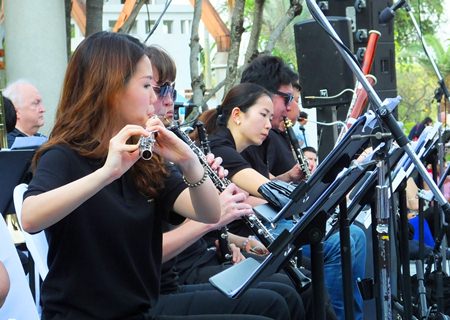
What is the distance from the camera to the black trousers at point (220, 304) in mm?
3549

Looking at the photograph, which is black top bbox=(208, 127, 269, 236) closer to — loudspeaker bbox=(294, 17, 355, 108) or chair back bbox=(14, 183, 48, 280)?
chair back bbox=(14, 183, 48, 280)

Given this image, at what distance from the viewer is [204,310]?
357cm

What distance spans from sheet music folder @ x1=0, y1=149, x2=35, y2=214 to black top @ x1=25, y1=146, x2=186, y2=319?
60.8 inches

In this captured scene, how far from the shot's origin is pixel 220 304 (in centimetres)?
360

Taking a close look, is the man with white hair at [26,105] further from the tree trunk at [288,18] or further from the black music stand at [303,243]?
the black music stand at [303,243]

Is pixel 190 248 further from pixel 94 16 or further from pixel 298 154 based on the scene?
pixel 94 16

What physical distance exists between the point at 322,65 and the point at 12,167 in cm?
385

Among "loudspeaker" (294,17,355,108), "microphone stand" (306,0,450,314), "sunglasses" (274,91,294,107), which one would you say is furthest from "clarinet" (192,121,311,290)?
"loudspeaker" (294,17,355,108)

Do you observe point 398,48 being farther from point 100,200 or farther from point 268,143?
point 100,200

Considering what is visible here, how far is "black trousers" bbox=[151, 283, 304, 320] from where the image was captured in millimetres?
3549

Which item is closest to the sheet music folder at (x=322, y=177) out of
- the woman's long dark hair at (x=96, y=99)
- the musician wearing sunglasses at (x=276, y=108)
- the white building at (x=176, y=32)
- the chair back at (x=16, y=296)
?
the woman's long dark hair at (x=96, y=99)

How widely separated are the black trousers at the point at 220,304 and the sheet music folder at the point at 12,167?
124 centimetres

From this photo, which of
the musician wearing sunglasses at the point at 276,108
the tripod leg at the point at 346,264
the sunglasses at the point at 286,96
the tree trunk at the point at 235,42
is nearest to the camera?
the tripod leg at the point at 346,264

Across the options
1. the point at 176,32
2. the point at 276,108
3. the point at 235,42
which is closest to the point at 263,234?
the point at 276,108
